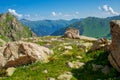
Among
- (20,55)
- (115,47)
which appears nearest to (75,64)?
(115,47)

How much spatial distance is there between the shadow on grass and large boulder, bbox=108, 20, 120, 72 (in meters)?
0.63

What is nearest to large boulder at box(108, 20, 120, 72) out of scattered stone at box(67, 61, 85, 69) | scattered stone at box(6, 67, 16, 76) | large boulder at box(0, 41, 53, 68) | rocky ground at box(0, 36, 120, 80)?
rocky ground at box(0, 36, 120, 80)

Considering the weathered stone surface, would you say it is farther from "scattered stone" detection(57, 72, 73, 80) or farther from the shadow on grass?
"scattered stone" detection(57, 72, 73, 80)

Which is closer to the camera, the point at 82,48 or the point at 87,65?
the point at 87,65

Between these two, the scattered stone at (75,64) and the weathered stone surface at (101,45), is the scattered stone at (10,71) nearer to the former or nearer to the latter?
the scattered stone at (75,64)

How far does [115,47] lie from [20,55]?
415 inches

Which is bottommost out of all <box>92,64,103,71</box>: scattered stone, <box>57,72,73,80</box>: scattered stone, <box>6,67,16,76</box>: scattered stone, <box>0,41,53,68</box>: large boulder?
<box>57,72,73,80</box>: scattered stone

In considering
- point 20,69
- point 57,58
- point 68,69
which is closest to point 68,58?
point 57,58

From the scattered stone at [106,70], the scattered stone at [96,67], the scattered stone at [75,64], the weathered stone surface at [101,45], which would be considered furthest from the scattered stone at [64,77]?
the weathered stone surface at [101,45]

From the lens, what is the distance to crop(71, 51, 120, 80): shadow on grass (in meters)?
24.6

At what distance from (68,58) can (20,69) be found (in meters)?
5.55

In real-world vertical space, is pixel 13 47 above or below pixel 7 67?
above

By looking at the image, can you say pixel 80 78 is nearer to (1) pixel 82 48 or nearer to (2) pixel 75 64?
(2) pixel 75 64

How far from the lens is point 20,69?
92.4ft
